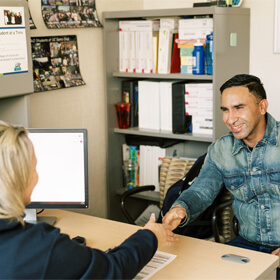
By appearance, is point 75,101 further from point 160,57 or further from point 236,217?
point 236,217

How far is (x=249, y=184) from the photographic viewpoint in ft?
7.86

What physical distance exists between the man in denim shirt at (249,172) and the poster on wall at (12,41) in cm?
97

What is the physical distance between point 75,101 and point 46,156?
1.24 m

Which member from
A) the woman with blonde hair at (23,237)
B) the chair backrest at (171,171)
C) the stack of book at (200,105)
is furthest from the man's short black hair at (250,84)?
the woman with blonde hair at (23,237)

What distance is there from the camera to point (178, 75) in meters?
3.29

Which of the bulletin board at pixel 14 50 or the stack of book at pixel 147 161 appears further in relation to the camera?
→ the stack of book at pixel 147 161

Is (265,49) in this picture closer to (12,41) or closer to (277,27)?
(277,27)

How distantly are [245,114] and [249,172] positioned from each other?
274mm

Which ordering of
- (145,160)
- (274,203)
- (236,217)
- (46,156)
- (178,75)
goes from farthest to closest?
1. (145,160)
2. (178,75)
3. (236,217)
4. (274,203)
5. (46,156)

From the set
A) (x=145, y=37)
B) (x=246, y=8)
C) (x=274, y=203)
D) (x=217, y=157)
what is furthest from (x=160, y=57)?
(x=274, y=203)

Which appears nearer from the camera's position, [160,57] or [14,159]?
[14,159]

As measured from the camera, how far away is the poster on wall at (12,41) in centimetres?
230

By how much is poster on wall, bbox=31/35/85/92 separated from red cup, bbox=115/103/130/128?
0.36 m

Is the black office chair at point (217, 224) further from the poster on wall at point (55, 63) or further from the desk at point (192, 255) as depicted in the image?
the poster on wall at point (55, 63)
